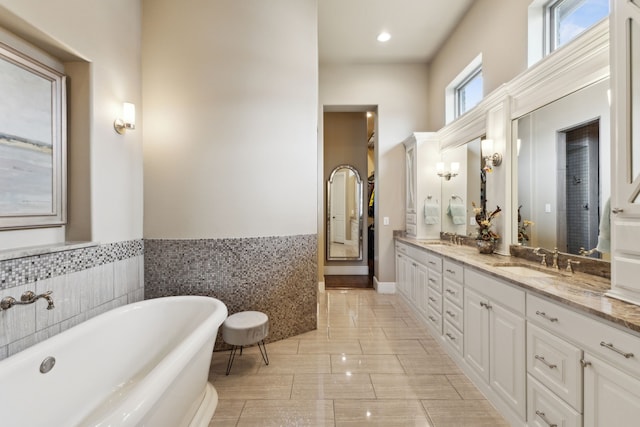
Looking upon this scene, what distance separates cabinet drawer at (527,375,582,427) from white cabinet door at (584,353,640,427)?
78 millimetres

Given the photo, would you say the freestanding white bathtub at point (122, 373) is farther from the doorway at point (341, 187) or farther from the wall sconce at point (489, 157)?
the doorway at point (341, 187)

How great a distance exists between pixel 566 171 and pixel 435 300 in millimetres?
1639

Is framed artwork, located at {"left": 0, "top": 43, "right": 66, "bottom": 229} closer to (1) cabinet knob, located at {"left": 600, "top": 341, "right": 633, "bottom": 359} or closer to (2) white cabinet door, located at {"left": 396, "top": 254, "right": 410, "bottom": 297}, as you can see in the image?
(1) cabinet knob, located at {"left": 600, "top": 341, "right": 633, "bottom": 359}

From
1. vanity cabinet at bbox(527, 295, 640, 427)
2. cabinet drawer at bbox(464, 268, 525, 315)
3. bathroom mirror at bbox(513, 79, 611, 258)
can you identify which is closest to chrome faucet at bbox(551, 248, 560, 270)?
bathroom mirror at bbox(513, 79, 611, 258)

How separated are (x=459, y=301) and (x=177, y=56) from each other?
11.1 feet

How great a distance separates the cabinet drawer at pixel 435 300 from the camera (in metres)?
2.95

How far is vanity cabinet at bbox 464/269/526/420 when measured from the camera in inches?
68.9

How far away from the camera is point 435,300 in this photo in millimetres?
3059

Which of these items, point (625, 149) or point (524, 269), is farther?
point (524, 269)

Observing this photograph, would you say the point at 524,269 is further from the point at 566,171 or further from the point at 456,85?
the point at 456,85

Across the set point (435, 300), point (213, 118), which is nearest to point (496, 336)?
point (435, 300)

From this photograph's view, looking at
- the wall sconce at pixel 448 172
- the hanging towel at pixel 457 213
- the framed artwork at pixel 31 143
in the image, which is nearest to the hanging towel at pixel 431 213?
the hanging towel at pixel 457 213

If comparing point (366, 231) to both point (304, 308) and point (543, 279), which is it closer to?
point (304, 308)

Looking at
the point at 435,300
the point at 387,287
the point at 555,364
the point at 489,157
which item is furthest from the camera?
the point at 387,287
